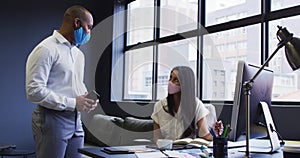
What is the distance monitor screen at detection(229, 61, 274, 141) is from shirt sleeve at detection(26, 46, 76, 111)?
0.86 m

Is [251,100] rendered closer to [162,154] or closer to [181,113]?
[162,154]

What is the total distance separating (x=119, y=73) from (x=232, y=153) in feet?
12.4

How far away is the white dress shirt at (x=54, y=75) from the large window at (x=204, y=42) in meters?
1.72

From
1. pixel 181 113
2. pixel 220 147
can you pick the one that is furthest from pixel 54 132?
pixel 181 113

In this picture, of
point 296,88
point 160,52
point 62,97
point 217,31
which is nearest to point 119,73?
point 160,52

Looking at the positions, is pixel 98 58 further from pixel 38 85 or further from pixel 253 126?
pixel 253 126

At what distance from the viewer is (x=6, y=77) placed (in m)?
4.77

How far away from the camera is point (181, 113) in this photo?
7.93 feet

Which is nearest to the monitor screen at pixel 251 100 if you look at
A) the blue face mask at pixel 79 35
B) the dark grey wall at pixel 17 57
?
the blue face mask at pixel 79 35

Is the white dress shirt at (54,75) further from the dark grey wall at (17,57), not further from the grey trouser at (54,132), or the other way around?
the dark grey wall at (17,57)

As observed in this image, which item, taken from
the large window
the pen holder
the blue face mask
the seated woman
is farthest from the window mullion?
the pen holder

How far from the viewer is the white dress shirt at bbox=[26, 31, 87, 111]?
5.83 feet

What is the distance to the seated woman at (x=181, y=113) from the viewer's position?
7.83 feet

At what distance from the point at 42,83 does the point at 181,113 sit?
1.02 meters
